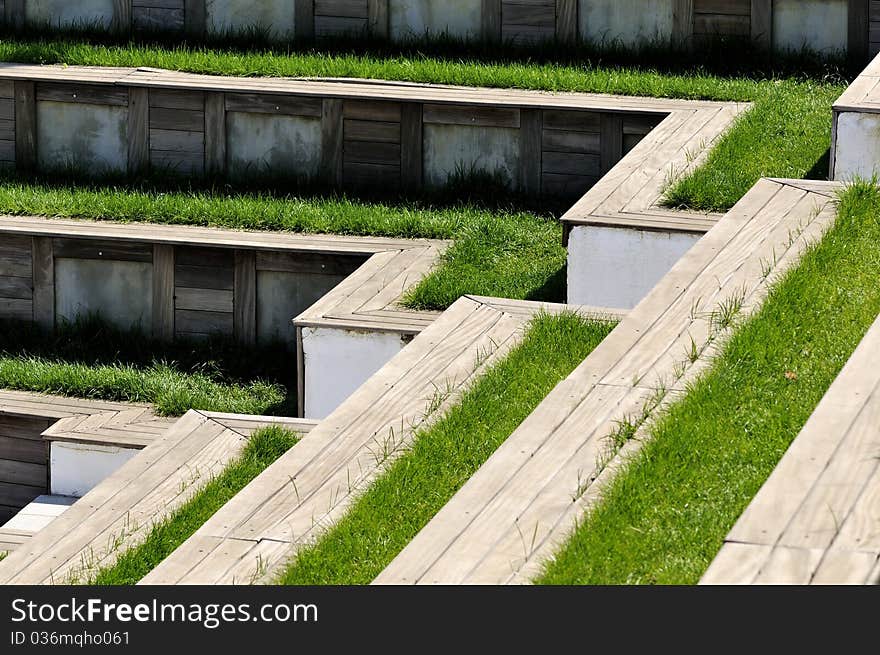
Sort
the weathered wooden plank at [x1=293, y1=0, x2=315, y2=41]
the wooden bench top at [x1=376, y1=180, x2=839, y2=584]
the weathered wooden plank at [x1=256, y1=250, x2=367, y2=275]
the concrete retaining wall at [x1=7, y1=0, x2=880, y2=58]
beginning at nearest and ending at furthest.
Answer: the wooden bench top at [x1=376, y1=180, x2=839, y2=584] < the weathered wooden plank at [x1=256, y1=250, x2=367, y2=275] < the concrete retaining wall at [x1=7, y1=0, x2=880, y2=58] < the weathered wooden plank at [x1=293, y1=0, x2=315, y2=41]

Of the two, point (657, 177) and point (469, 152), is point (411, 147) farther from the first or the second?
point (657, 177)

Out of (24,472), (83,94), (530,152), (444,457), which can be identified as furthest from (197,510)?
(83,94)

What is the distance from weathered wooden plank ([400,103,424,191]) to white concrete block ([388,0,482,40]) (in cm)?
135

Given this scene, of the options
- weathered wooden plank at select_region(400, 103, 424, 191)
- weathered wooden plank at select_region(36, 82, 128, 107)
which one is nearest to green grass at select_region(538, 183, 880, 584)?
weathered wooden plank at select_region(400, 103, 424, 191)

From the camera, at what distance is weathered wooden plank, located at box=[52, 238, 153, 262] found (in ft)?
25.3

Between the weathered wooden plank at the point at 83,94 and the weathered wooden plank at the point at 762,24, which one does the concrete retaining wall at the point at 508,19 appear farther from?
the weathered wooden plank at the point at 83,94

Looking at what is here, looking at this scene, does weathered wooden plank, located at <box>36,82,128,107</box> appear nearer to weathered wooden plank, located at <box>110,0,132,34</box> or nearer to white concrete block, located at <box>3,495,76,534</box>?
weathered wooden plank, located at <box>110,0,132,34</box>

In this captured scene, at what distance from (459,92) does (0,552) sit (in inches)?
146

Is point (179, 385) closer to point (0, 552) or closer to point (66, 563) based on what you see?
point (0, 552)

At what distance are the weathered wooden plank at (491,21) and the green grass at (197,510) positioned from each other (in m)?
4.48

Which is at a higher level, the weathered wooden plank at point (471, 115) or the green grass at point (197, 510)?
the weathered wooden plank at point (471, 115)

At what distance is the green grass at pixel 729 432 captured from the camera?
130 inches

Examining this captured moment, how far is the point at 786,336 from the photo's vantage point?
4410 mm

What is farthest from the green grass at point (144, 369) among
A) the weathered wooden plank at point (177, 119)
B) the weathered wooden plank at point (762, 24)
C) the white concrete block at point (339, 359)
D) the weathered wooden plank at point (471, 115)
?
the weathered wooden plank at point (762, 24)
